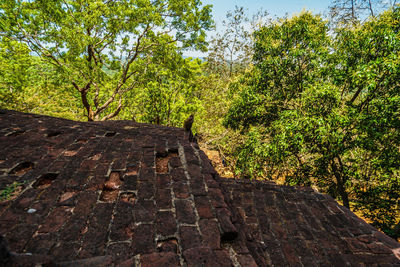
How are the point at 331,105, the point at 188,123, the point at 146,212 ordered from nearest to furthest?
1. the point at 146,212
2. the point at 188,123
3. the point at 331,105

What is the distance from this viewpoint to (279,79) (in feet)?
Answer: 25.4

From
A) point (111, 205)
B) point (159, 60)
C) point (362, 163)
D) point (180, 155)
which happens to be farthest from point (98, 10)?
point (362, 163)

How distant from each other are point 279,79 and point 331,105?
2419 millimetres

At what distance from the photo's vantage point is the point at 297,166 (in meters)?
8.20

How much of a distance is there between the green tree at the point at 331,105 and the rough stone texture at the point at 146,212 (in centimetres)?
261

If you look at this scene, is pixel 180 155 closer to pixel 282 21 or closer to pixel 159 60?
pixel 282 21

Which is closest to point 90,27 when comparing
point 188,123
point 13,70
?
point 13,70

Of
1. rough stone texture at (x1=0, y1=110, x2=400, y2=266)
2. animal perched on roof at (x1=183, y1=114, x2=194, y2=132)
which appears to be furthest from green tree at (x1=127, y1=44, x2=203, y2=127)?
rough stone texture at (x1=0, y1=110, x2=400, y2=266)

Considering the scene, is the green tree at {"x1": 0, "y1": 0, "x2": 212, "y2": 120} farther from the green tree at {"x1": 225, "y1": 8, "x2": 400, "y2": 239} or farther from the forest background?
the green tree at {"x1": 225, "y1": 8, "x2": 400, "y2": 239}

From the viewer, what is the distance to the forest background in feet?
19.0

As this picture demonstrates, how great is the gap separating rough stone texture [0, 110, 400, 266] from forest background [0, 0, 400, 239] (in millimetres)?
2896

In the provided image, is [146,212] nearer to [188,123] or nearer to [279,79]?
[188,123]

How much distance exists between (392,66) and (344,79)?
166 cm

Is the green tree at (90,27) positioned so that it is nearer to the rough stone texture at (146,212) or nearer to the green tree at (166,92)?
the green tree at (166,92)
